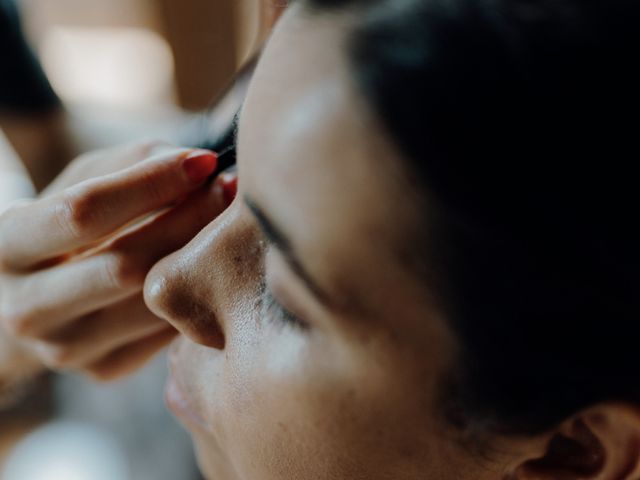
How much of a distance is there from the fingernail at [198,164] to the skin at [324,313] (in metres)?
0.07

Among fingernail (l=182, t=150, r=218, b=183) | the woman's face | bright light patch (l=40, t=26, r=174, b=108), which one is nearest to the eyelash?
the woman's face

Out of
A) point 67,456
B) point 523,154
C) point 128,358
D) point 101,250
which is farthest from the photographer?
point 67,456

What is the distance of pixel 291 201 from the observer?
320 millimetres

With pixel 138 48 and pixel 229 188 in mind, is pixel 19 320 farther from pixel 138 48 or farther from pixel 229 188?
pixel 138 48

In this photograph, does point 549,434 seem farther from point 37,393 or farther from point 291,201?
point 37,393

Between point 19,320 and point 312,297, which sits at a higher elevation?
point 312,297

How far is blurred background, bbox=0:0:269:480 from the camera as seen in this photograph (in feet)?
2.92

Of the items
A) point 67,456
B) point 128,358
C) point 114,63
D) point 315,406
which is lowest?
point 67,456

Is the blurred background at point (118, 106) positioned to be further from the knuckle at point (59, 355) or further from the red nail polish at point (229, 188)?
the knuckle at point (59, 355)

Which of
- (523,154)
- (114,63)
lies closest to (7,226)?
(523,154)

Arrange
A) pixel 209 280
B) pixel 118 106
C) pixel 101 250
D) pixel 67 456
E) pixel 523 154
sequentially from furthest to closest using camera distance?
pixel 118 106
pixel 67 456
pixel 101 250
pixel 209 280
pixel 523 154

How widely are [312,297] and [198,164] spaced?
0.54ft

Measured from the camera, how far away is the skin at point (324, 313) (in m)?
0.31

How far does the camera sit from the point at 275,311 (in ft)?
1.22
